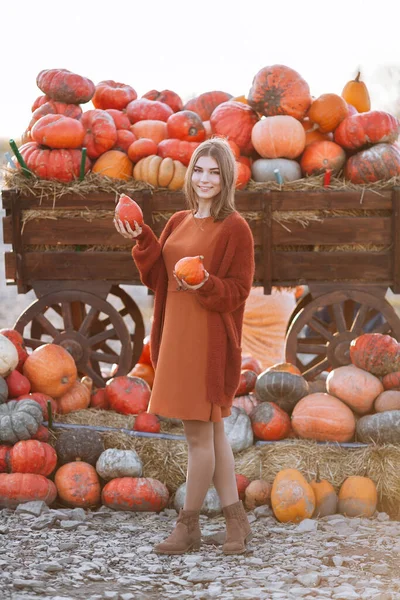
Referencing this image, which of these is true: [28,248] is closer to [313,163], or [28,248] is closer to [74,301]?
[74,301]

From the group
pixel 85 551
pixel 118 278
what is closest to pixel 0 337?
pixel 118 278

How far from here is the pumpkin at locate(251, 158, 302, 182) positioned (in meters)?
6.75

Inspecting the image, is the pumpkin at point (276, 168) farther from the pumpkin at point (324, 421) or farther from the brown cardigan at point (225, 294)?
the brown cardigan at point (225, 294)

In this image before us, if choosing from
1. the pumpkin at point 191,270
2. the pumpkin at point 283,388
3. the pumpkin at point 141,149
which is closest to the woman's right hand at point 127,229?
the pumpkin at point 191,270

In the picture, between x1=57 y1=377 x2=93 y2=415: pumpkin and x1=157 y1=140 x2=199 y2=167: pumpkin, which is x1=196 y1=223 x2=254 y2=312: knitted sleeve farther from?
x1=157 y1=140 x2=199 y2=167: pumpkin

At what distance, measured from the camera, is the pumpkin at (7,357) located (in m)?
5.89

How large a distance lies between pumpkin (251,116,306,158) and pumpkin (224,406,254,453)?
2.15 m

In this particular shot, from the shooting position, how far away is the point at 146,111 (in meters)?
7.40

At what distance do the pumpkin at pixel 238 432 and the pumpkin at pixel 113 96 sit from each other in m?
3.13

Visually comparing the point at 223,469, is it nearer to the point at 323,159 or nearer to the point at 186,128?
the point at 323,159

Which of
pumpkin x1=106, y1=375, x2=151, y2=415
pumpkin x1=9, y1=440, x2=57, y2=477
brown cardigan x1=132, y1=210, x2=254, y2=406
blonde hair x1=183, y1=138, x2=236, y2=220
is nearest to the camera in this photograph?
brown cardigan x1=132, y1=210, x2=254, y2=406

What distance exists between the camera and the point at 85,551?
14.6 ft

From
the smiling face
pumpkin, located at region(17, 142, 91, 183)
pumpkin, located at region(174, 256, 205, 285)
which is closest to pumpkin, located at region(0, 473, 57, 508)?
pumpkin, located at region(174, 256, 205, 285)

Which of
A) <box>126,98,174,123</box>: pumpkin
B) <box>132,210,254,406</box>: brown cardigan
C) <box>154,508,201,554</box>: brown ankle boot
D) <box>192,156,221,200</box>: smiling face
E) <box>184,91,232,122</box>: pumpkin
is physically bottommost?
<box>154,508,201,554</box>: brown ankle boot
